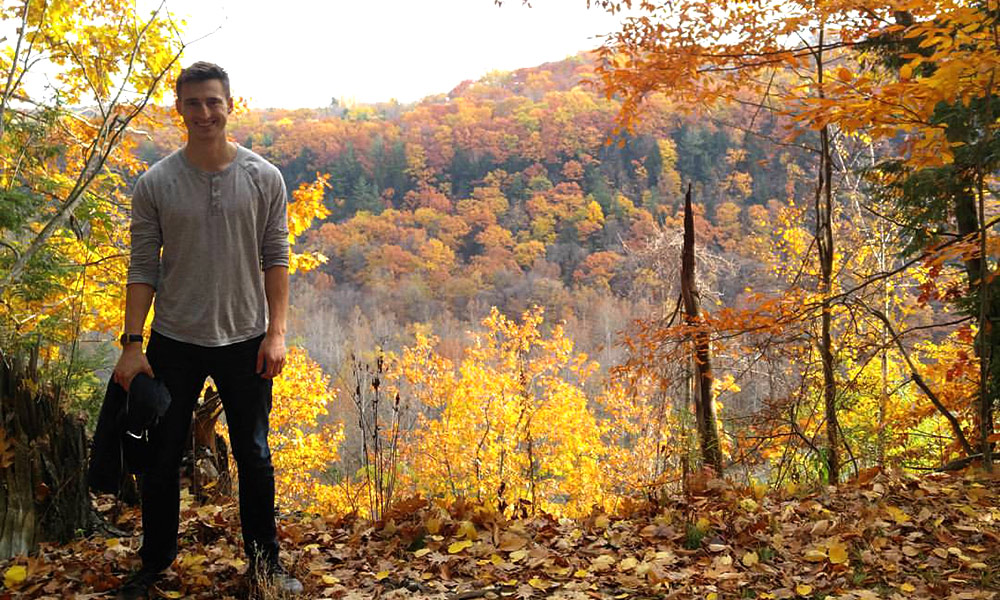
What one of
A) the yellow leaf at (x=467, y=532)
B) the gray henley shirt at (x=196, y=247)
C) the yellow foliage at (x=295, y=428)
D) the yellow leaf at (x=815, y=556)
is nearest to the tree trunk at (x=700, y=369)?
the yellow leaf at (x=815, y=556)

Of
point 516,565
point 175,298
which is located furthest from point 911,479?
point 175,298

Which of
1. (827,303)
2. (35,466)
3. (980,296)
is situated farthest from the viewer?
(827,303)

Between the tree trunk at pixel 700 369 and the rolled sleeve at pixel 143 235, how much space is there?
397cm

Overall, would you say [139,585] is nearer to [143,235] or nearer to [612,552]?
[143,235]

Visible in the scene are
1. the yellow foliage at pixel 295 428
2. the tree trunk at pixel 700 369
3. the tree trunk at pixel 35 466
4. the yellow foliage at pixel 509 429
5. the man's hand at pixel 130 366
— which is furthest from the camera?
the yellow foliage at pixel 509 429

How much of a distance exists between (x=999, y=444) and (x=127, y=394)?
5529 millimetres

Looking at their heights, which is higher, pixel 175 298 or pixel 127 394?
pixel 175 298

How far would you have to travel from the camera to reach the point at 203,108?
242cm

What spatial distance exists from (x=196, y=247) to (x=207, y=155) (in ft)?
1.02

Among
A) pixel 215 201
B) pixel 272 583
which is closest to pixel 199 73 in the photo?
pixel 215 201

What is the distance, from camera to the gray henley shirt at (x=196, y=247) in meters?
2.43

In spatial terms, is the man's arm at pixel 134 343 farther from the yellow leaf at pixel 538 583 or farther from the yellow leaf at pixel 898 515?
the yellow leaf at pixel 898 515

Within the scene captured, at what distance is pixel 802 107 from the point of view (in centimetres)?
412

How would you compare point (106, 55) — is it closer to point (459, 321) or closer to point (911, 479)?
point (911, 479)
